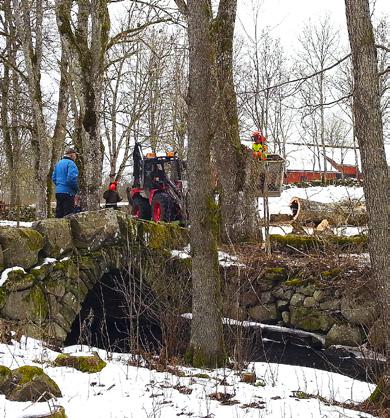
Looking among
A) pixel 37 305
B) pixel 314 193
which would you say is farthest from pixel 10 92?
pixel 37 305

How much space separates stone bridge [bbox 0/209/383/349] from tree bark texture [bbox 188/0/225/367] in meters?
0.52

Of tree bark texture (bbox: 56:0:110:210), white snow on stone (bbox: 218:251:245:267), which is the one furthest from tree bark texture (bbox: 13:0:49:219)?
white snow on stone (bbox: 218:251:245:267)

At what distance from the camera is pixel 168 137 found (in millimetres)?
18875

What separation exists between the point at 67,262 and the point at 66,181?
181cm

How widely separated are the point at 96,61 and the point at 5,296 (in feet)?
16.8

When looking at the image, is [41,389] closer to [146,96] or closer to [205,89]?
[205,89]

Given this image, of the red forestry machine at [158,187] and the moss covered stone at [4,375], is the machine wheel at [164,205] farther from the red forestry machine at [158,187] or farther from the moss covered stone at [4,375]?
the moss covered stone at [4,375]

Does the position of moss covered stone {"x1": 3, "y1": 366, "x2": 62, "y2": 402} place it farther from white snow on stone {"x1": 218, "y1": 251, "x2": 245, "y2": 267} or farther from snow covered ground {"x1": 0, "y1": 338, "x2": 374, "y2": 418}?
white snow on stone {"x1": 218, "y1": 251, "x2": 245, "y2": 267}

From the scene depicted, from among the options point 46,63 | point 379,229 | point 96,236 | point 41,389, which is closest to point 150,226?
point 96,236

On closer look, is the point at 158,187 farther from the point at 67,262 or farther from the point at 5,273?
the point at 5,273

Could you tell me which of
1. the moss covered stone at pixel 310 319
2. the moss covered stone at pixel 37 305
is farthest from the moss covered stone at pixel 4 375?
the moss covered stone at pixel 310 319

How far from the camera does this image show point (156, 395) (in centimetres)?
420

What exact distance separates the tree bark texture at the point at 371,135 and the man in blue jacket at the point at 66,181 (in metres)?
4.97

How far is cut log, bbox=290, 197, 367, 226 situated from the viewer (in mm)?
11344
